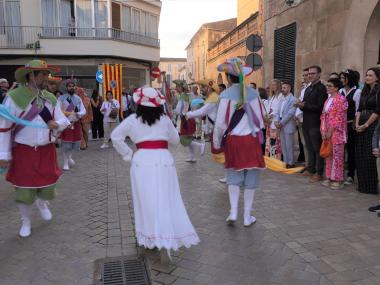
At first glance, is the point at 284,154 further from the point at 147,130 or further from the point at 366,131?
the point at 147,130

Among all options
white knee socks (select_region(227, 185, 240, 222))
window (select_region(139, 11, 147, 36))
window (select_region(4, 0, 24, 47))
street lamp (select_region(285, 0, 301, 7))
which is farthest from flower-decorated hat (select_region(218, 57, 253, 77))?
window (select_region(139, 11, 147, 36))

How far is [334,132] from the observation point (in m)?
6.36

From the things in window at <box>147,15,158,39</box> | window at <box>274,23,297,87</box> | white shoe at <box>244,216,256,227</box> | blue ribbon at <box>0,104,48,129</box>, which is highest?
window at <box>147,15,158,39</box>

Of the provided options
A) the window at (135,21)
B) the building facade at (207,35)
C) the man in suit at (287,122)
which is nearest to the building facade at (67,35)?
the window at (135,21)

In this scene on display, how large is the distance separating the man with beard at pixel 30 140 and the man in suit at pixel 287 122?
489 centimetres

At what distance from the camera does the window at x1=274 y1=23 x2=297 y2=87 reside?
1147 cm

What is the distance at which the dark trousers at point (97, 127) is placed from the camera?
1440 cm

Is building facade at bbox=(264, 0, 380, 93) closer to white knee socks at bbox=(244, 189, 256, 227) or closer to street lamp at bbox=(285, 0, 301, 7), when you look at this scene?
street lamp at bbox=(285, 0, 301, 7)

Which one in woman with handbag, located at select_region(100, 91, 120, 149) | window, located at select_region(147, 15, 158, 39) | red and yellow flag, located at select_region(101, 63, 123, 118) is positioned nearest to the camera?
woman with handbag, located at select_region(100, 91, 120, 149)

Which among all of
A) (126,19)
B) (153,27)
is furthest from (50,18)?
(153,27)

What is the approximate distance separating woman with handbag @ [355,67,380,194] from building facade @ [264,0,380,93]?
3.32 meters

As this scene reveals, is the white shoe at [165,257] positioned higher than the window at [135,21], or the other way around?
the window at [135,21]

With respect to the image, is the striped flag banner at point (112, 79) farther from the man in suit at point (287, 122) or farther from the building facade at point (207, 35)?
the building facade at point (207, 35)

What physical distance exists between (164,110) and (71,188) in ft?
12.3
